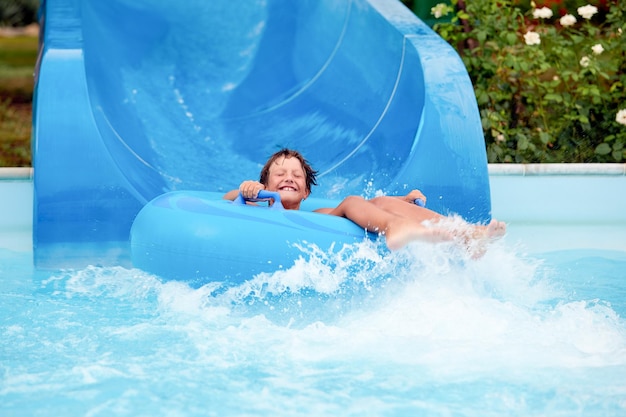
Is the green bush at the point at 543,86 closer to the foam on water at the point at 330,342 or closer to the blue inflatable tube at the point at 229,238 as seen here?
the foam on water at the point at 330,342

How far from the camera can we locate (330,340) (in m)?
2.12

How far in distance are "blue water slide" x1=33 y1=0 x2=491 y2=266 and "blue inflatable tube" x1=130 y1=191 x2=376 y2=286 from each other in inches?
19.2

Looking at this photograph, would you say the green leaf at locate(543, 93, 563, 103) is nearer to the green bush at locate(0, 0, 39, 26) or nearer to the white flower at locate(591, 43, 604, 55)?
the white flower at locate(591, 43, 604, 55)

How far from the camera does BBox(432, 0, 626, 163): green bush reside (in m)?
3.97

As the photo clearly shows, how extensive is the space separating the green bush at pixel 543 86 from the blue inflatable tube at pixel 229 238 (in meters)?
1.85

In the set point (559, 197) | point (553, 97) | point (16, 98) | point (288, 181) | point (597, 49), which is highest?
point (597, 49)

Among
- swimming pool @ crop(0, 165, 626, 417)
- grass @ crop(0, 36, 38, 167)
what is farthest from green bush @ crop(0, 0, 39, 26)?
swimming pool @ crop(0, 165, 626, 417)

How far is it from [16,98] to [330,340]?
15.5ft

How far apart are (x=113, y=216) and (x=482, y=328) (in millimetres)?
1188

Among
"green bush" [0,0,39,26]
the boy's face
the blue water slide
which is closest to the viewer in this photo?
the boy's face

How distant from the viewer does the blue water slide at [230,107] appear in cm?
276

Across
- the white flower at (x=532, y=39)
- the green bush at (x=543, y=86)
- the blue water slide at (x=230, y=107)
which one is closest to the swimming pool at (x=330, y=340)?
the blue water slide at (x=230, y=107)

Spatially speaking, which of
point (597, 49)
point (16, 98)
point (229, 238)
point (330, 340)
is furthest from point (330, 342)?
point (16, 98)

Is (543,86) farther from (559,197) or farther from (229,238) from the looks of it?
(229,238)
